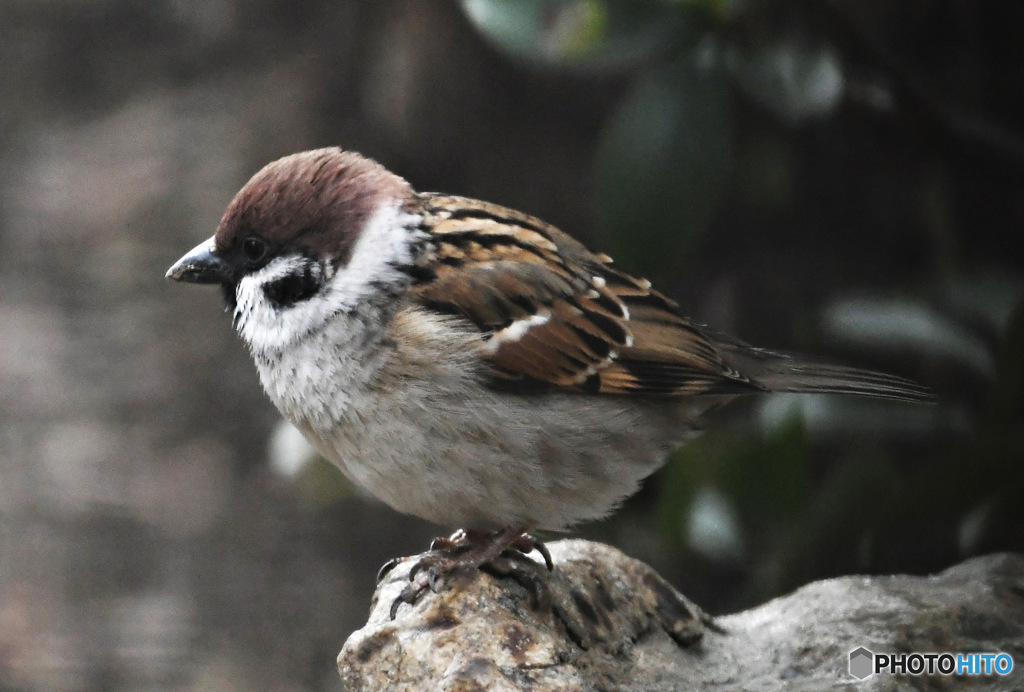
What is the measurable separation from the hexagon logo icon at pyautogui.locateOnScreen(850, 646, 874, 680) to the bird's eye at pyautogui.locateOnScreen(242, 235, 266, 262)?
130 cm

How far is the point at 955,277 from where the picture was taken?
2754mm

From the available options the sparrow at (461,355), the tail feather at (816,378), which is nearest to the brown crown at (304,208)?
the sparrow at (461,355)

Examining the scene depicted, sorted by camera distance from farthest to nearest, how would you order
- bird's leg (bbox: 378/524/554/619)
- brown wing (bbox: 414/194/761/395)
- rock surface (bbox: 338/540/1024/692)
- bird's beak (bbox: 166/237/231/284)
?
1. bird's beak (bbox: 166/237/231/284)
2. brown wing (bbox: 414/194/761/395)
3. bird's leg (bbox: 378/524/554/619)
4. rock surface (bbox: 338/540/1024/692)

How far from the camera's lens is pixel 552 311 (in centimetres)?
221

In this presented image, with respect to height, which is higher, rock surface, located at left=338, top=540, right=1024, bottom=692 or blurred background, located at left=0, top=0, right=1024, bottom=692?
blurred background, located at left=0, top=0, right=1024, bottom=692

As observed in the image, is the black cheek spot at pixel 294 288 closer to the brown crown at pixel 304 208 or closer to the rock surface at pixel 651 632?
the brown crown at pixel 304 208

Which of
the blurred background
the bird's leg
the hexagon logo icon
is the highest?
the blurred background

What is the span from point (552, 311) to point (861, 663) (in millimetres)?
837

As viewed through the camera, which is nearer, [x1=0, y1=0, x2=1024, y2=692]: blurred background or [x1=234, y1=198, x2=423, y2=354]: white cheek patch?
[x1=234, y1=198, x2=423, y2=354]: white cheek patch

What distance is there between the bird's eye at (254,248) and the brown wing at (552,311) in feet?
1.05

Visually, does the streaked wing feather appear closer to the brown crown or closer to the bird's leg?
the brown crown

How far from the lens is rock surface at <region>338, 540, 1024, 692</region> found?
5.85 feet

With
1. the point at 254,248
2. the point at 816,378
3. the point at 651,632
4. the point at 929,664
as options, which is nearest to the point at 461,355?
the point at 254,248

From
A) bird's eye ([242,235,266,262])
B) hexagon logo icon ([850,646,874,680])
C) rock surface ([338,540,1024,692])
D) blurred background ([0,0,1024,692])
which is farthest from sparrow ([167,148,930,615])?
hexagon logo icon ([850,646,874,680])
